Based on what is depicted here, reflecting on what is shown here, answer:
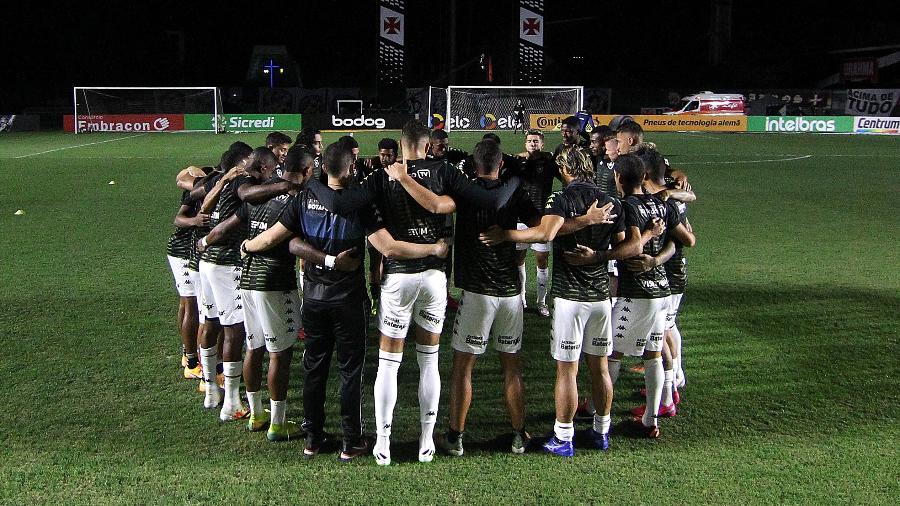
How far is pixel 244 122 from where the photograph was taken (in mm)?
41875

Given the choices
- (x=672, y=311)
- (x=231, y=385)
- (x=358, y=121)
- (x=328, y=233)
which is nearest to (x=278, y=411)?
(x=231, y=385)

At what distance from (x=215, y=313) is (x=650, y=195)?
3.70m

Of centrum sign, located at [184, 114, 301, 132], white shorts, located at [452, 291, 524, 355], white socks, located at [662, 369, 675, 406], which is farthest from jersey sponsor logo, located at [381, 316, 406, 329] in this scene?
centrum sign, located at [184, 114, 301, 132]

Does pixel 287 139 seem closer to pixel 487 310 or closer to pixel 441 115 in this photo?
pixel 487 310

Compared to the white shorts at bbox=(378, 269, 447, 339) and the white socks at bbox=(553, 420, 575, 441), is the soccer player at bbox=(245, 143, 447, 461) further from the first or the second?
the white socks at bbox=(553, 420, 575, 441)

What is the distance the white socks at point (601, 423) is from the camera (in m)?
6.44

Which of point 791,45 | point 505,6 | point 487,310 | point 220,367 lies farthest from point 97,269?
point 791,45

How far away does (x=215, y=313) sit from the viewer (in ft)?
23.9

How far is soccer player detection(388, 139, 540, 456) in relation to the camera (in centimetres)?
614

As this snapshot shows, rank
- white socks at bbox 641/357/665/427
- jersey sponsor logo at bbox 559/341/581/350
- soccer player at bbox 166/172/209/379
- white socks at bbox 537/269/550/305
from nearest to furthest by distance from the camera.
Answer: jersey sponsor logo at bbox 559/341/581/350 < white socks at bbox 641/357/665/427 < soccer player at bbox 166/172/209/379 < white socks at bbox 537/269/550/305

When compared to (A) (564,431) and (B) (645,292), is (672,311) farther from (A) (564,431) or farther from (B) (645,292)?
(A) (564,431)

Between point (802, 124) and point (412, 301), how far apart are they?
40.7m

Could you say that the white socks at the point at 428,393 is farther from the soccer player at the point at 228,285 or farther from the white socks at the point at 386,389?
the soccer player at the point at 228,285

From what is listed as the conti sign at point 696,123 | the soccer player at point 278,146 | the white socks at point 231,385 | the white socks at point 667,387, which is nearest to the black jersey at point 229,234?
the white socks at point 231,385
